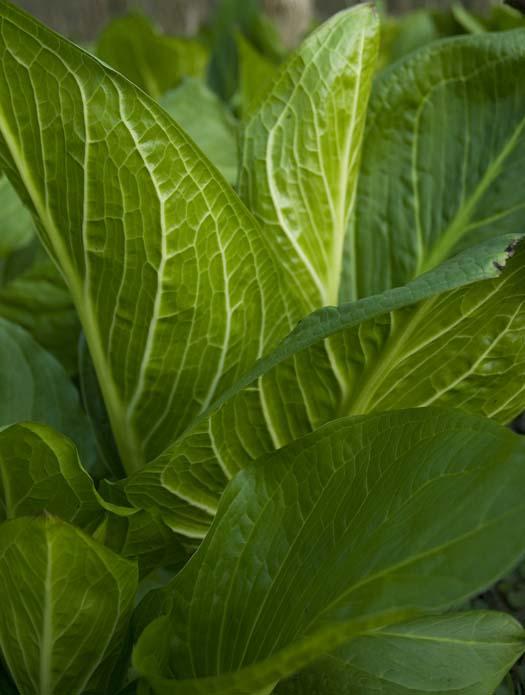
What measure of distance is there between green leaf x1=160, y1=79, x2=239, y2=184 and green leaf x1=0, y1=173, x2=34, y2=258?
0.75 ft

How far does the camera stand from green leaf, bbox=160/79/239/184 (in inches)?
46.3

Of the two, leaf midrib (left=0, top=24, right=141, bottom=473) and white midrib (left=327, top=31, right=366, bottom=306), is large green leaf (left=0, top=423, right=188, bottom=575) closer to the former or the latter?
leaf midrib (left=0, top=24, right=141, bottom=473)

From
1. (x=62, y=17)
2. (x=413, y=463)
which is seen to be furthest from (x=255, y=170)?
(x=62, y=17)

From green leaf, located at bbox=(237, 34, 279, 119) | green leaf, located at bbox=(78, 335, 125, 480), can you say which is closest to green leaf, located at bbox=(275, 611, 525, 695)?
green leaf, located at bbox=(78, 335, 125, 480)

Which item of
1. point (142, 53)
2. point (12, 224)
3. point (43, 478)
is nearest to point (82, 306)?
point (43, 478)

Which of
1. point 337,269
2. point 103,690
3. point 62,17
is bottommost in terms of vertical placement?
point 103,690

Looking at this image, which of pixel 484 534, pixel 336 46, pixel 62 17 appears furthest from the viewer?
pixel 62 17

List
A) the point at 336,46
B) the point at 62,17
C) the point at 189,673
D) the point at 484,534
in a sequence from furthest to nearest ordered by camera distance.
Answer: the point at 62,17 < the point at 336,46 < the point at 189,673 < the point at 484,534

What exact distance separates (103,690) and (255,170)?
407mm

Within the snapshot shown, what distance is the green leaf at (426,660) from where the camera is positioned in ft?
1.94

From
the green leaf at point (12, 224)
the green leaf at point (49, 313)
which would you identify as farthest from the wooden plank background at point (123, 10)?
the green leaf at point (49, 313)

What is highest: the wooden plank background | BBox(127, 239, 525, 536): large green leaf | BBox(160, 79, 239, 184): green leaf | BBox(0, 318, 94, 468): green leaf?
the wooden plank background

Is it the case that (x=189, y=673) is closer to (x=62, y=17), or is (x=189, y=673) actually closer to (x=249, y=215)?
(x=249, y=215)

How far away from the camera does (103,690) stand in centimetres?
64
